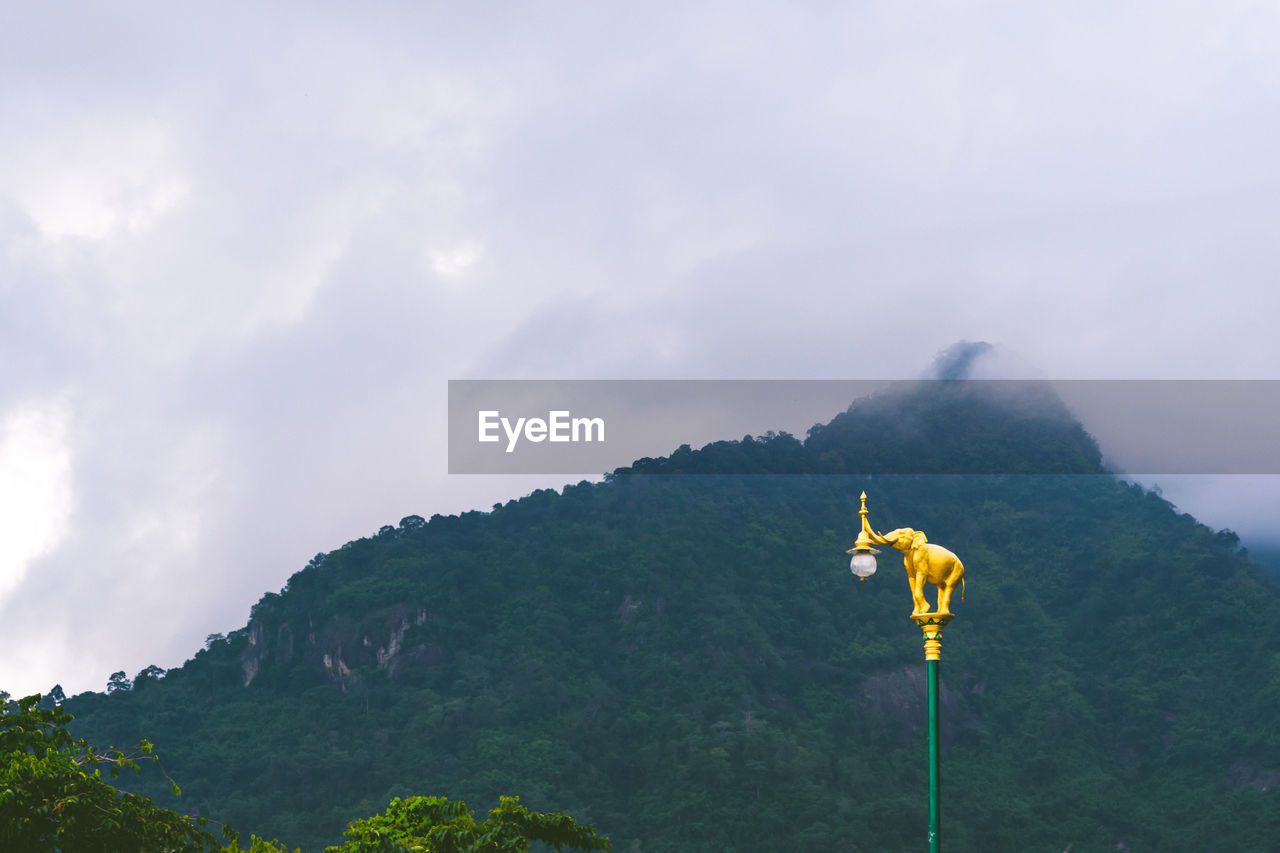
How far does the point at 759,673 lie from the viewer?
102500 millimetres

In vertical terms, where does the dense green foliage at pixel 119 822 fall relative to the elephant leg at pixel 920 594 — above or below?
below

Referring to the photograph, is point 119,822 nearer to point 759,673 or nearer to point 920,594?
point 920,594

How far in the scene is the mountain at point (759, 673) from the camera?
85.2 metres

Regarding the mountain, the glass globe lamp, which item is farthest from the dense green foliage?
the mountain

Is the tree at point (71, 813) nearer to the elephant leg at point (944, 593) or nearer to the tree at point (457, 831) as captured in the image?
the tree at point (457, 831)

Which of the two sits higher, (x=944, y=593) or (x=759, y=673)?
(x=944, y=593)

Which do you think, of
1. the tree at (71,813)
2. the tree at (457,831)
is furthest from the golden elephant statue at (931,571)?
the tree at (71,813)

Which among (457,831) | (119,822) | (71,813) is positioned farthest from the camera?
(457,831)

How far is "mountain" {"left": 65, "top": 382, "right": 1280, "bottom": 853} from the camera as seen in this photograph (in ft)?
279

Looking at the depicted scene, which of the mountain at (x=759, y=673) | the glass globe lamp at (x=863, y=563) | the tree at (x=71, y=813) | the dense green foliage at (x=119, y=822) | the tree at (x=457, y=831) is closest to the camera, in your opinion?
the glass globe lamp at (x=863, y=563)

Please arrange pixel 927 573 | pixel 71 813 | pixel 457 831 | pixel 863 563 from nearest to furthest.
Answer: pixel 863 563
pixel 927 573
pixel 71 813
pixel 457 831

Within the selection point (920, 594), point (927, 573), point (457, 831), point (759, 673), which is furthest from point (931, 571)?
point (759, 673)

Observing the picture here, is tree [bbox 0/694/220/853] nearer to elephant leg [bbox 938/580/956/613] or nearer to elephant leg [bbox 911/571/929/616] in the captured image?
elephant leg [bbox 911/571/929/616]

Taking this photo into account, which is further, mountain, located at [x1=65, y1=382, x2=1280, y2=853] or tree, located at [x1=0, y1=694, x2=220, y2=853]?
mountain, located at [x1=65, y1=382, x2=1280, y2=853]
